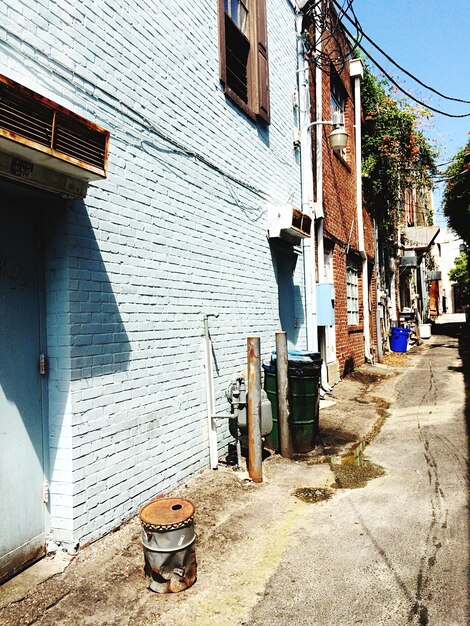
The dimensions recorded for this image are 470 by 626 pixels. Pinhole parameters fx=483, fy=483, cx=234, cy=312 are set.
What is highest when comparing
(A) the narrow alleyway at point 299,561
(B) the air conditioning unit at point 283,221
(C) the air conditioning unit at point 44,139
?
(B) the air conditioning unit at point 283,221

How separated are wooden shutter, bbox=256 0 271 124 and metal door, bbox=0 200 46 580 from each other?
14.6 feet

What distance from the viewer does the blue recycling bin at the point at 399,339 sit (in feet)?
51.3

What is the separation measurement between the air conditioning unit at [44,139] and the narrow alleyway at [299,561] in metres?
2.49

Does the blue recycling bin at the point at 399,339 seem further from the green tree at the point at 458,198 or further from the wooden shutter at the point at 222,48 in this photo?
the wooden shutter at the point at 222,48

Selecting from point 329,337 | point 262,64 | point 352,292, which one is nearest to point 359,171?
point 352,292

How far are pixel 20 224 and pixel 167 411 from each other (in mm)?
2083

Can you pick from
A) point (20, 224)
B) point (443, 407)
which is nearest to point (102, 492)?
point (20, 224)

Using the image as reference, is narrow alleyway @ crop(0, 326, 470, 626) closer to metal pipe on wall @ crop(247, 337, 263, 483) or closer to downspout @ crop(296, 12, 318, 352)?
metal pipe on wall @ crop(247, 337, 263, 483)

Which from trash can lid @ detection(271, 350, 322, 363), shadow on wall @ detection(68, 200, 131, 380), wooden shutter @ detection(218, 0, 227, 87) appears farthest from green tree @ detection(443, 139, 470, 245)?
shadow on wall @ detection(68, 200, 131, 380)

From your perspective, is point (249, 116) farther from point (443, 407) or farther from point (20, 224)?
point (443, 407)

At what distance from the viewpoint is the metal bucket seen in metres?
2.85

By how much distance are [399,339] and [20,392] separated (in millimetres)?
14256

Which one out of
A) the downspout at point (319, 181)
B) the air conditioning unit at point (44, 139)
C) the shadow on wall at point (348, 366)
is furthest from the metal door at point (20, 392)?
the shadow on wall at point (348, 366)

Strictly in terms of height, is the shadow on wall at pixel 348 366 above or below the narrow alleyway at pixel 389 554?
above
